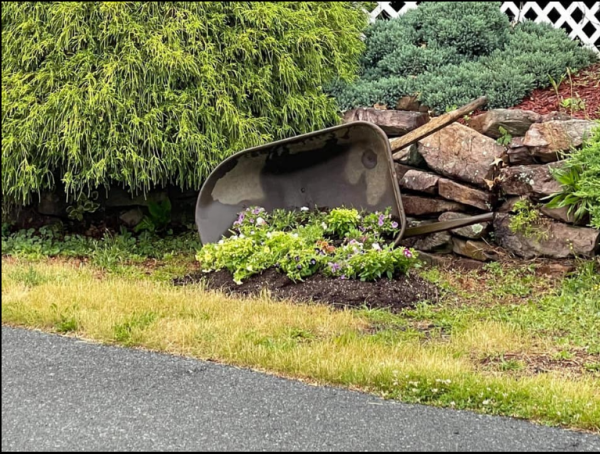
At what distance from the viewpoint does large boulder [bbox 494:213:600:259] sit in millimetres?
5305

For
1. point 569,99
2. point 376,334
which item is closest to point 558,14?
point 569,99

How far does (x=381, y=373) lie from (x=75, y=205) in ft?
13.1

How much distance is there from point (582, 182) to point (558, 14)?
10.6 feet

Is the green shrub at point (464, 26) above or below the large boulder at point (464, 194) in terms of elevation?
above

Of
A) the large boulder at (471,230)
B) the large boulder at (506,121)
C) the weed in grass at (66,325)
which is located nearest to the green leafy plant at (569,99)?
the large boulder at (506,121)

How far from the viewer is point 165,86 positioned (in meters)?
5.55

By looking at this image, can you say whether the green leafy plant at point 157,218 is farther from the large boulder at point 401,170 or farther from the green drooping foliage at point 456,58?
the large boulder at point 401,170

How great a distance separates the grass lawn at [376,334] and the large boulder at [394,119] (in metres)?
1.89

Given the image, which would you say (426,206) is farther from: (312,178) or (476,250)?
(312,178)

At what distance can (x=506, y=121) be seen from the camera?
5891 millimetres

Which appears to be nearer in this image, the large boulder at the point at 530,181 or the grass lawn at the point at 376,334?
the grass lawn at the point at 376,334

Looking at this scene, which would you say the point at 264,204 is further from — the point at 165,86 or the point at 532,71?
the point at 532,71

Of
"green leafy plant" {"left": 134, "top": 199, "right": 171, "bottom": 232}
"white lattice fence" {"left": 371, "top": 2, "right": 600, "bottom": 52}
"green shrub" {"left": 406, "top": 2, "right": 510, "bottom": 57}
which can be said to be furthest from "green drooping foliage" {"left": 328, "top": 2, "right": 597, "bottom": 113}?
"green leafy plant" {"left": 134, "top": 199, "right": 171, "bottom": 232}

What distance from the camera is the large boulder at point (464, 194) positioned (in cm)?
577
